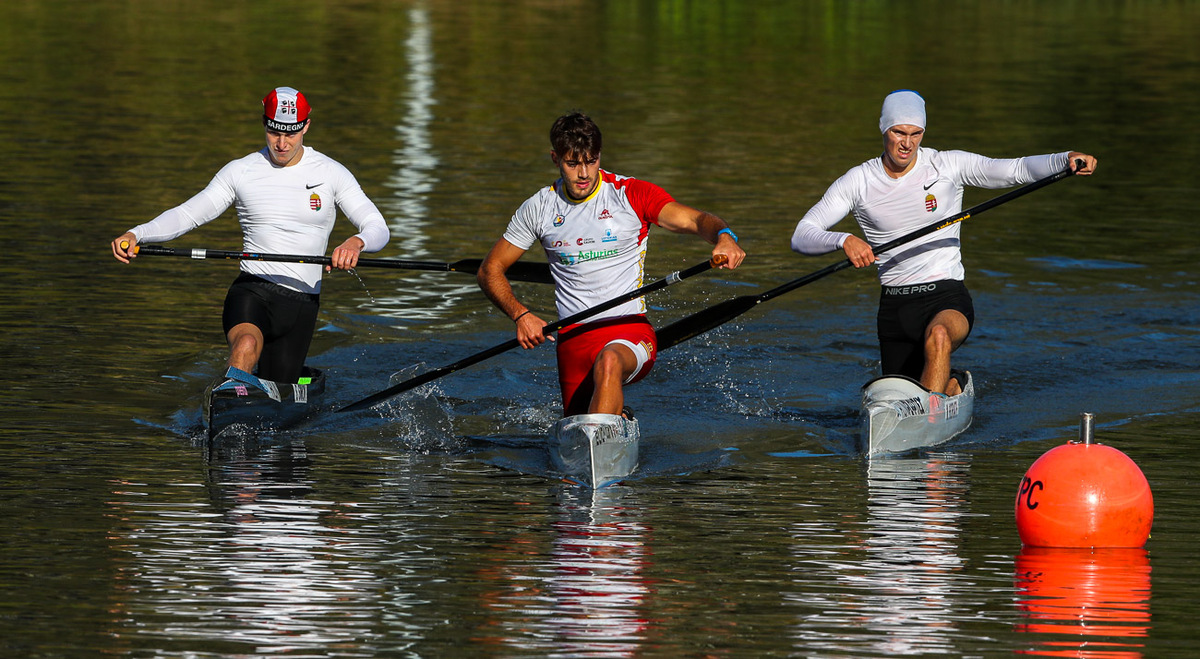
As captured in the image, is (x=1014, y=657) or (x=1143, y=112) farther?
(x=1143, y=112)

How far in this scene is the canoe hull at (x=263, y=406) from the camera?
10.2 m

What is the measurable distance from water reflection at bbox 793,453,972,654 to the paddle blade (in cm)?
142

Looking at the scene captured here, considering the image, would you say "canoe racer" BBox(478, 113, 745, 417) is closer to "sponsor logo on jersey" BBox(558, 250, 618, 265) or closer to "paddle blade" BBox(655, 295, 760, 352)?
"sponsor logo on jersey" BBox(558, 250, 618, 265)

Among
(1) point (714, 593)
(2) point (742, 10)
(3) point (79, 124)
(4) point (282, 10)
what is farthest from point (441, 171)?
(2) point (742, 10)

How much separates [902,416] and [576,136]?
2.74m

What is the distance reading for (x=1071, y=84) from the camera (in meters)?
33.9

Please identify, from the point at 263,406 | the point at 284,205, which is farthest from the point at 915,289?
the point at 263,406

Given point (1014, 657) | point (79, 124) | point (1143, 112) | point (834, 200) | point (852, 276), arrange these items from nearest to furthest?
point (1014, 657), point (834, 200), point (852, 276), point (79, 124), point (1143, 112)

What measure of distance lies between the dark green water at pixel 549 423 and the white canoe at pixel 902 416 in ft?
0.77

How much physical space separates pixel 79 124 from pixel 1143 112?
18.6 meters

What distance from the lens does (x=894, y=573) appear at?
24.9 feet

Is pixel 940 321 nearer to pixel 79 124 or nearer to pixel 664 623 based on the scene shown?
pixel 664 623

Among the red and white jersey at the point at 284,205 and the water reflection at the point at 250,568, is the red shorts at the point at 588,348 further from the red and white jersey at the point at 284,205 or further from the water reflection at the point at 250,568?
the water reflection at the point at 250,568

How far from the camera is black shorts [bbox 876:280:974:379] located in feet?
35.8
